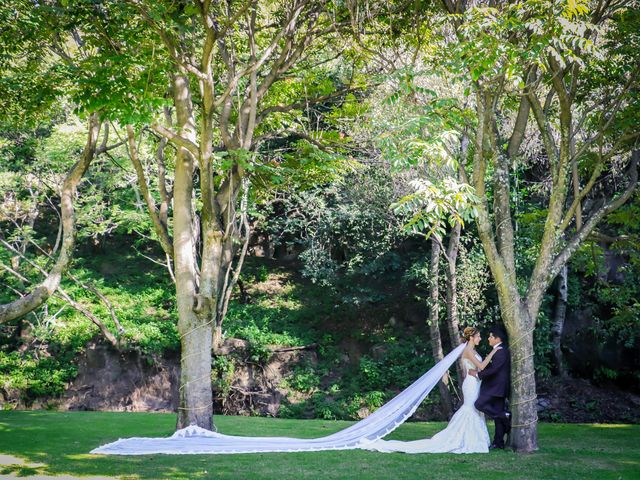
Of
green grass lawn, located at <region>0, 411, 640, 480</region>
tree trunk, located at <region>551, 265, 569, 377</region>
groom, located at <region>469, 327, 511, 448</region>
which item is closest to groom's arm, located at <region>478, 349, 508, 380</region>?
groom, located at <region>469, 327, 511, 448</region>

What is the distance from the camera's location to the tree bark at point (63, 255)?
30.3 feet

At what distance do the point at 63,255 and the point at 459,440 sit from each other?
688 cm

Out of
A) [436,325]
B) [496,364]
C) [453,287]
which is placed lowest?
[496,364]

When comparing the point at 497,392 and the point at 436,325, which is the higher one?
the point at 436,325

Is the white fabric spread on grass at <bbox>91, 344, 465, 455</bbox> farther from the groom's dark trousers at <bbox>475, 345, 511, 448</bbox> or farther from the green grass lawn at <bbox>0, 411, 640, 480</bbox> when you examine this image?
the groom's dark trousers at <bbox>475, 345, 511, 448</bbox>

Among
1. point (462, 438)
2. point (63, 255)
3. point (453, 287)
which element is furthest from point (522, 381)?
point (453, 287)

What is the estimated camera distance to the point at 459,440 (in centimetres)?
994

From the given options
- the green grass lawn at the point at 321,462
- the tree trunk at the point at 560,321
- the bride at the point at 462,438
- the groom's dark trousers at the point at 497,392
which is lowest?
the green grass lawn at the point at 321,462

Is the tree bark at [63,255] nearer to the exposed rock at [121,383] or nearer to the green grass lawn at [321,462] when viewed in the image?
the green grass lawn at [321,462]

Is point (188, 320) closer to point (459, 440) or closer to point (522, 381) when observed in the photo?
point (459, 440)

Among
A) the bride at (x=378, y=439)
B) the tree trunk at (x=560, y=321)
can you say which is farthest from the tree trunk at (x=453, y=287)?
the bride at (x=378, y=439)

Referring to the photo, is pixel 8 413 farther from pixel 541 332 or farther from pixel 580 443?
pixel 541 332

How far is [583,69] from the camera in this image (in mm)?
11336

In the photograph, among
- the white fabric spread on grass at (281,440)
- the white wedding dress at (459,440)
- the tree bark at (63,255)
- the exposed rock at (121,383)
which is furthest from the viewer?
the exposed rock at (121,383)
